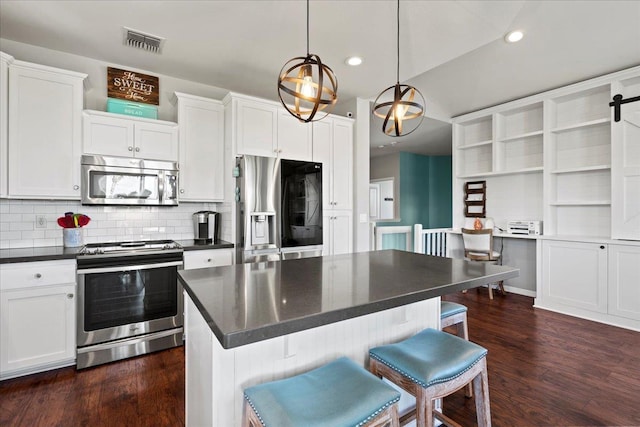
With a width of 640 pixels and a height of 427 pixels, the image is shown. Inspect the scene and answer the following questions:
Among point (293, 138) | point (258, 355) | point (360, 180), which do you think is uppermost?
point (293, 138)

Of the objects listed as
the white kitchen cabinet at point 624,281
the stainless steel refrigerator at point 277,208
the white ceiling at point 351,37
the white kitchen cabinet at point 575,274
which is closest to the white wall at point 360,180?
the white ceiling at point 351,37

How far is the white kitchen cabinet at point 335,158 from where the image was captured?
146 inches

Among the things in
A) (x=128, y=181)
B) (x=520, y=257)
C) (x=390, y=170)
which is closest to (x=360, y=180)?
(x=128, y=181)

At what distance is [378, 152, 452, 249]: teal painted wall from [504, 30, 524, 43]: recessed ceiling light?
4015 mm

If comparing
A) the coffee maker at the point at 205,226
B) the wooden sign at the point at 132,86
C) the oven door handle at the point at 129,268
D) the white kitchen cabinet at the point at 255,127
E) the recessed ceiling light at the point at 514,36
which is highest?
the recessed ceiling light at the point at 514,36

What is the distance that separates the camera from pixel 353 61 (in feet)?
10.1

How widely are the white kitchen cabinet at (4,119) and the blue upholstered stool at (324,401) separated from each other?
8.84 feet

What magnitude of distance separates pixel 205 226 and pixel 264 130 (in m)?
1.20

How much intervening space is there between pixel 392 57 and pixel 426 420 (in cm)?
295

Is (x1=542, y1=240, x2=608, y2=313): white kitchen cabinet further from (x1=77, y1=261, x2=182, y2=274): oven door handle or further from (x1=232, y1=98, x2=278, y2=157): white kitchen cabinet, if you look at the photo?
(x1=77, y1=261, x2=182, y2=274): oven door handle

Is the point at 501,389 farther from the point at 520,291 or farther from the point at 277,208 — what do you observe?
the point at 520,291

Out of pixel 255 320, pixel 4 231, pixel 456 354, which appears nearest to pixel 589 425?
pixel 456 354

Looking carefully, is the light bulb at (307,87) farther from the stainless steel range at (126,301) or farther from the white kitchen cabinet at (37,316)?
the white kitchen cabinet at (37,316)

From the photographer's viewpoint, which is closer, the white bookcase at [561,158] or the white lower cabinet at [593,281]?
the white lower cabinet at [593,281]
